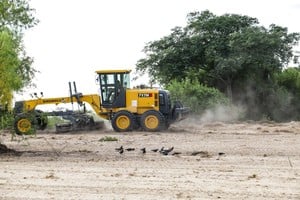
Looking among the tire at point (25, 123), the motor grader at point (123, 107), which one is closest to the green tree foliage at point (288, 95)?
the motor grader at point (123, 107)

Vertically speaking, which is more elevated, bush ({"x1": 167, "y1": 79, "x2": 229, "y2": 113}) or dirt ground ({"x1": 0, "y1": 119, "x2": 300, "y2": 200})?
bush ({"x1": 167, "y1": 79, "x2": 229, "y2": 113})

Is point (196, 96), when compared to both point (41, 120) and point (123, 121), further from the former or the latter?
point (41, 120)

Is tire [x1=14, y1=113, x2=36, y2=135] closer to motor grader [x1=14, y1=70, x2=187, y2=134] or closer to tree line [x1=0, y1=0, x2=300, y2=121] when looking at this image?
motor grader [x1=14, y1=70, x2=187, y2=134]

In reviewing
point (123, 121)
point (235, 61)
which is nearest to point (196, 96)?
point (235, 61)

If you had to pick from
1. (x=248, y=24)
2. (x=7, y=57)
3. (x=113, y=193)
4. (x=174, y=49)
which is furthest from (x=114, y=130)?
(x=248, y=24)

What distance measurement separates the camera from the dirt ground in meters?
10.4

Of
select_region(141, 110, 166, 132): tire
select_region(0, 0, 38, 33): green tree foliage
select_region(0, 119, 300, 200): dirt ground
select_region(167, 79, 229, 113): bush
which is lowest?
select_region(0, 119, 300, 200): dirt ground

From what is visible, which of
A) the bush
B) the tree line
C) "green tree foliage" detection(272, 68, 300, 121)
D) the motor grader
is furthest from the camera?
"green tree foliage" detection(272, 68, 300, 121)

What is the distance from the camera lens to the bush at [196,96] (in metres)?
36.8

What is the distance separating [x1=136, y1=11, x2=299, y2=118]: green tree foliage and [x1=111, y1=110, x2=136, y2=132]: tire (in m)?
17.7

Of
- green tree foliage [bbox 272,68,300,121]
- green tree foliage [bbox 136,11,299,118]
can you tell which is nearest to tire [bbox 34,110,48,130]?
green tree foliage [bbox 136,11,299,118]

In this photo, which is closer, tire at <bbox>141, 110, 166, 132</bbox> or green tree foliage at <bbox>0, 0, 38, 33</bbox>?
green tree foliage at <bbox>0, 0, 38, 33</bbox>

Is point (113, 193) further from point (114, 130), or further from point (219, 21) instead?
point (219, 21)

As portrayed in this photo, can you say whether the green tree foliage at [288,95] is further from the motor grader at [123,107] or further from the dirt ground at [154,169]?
the dirt ground at [154,169]
